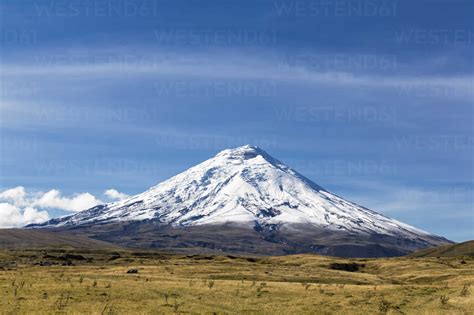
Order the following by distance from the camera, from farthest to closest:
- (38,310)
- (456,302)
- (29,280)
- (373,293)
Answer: (29,280) → (373,293) → (456,302) → (38,310)

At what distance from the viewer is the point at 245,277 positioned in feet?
219

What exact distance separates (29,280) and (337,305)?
91.8 feet

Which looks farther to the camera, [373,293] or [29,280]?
[29,280]

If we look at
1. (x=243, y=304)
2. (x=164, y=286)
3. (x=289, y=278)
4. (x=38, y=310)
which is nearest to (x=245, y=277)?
(x=289, y=278)

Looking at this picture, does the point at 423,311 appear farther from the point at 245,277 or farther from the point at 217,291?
the point at 245,277

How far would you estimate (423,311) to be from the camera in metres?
39.6

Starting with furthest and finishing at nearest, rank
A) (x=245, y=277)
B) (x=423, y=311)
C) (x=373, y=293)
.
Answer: (x=245, y=277)
(x=373, y=293)
(x=423, y=311)

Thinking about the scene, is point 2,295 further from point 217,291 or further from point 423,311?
point 423,311

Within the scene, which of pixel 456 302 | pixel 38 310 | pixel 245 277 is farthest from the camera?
pixel 245 277

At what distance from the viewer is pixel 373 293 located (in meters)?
46.9

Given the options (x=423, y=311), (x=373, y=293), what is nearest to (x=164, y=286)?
(x=373, y=293)

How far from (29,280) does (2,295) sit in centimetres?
1025

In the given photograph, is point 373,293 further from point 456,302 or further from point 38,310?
point 38,310

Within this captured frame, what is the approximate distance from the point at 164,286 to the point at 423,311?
71.4 ft
